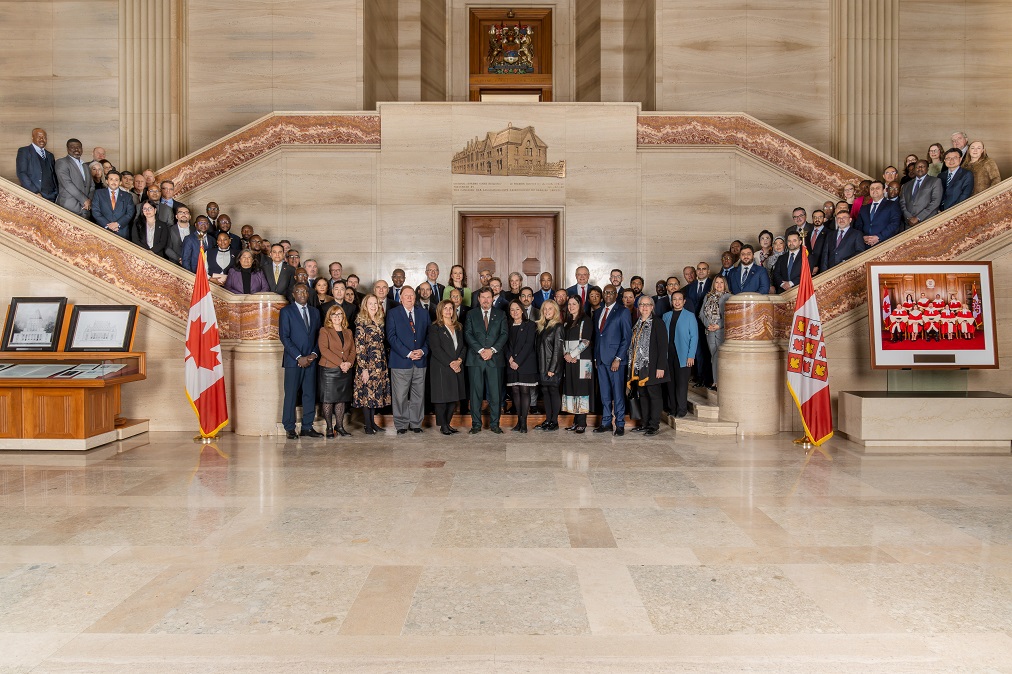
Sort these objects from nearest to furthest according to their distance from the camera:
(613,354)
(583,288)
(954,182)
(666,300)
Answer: (613,354)
(954,182)
(583,288)
(666,300)

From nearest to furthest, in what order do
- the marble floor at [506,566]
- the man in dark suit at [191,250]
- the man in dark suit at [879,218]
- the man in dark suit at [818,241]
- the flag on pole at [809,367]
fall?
the marble floor at [506,566], the flag on pole at [809,367], the man in dark suit at [879,218], the man in dark suit at [818,241], the man in dark suit at [191,250]

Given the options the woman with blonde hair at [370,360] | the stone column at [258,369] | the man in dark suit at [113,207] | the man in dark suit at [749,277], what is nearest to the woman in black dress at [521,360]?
the woman with blonde hair at [370,360]

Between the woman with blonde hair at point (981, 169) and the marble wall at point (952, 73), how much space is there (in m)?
6.34

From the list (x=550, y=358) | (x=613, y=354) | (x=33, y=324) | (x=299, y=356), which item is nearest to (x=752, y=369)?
(x=613, y=354)

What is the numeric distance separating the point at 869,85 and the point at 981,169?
20.2 feet

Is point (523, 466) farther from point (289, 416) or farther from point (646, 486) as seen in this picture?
point (289, 416)

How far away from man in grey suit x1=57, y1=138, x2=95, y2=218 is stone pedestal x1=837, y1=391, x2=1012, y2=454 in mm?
10447

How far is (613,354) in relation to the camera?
8.66m

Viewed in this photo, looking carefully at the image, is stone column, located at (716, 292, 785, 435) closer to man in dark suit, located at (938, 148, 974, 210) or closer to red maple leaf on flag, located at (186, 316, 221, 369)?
man in dark suit, located at (938, 148, 974, 210)

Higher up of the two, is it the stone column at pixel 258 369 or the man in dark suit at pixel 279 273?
the man in dark suit at pixel 279 273

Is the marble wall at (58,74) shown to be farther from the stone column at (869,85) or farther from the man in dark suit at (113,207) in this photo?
the stone column at (869,85)

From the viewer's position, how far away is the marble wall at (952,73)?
1513 centimetres

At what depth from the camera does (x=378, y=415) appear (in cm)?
932

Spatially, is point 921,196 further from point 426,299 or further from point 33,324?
point 33,324
